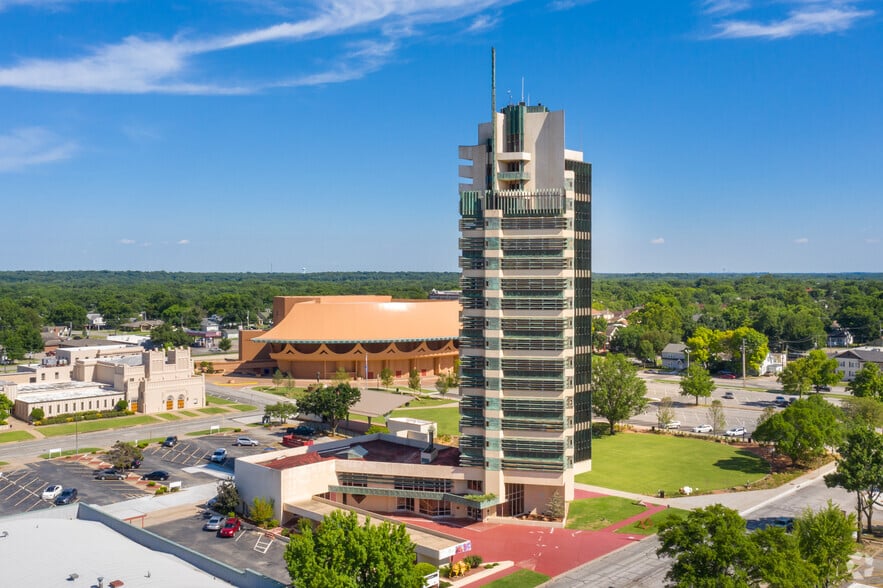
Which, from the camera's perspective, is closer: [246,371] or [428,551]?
[428,551]

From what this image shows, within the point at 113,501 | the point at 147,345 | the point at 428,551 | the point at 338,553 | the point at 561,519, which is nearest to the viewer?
the point at 338,553

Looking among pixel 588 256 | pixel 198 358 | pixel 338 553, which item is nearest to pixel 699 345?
pixel 588 256

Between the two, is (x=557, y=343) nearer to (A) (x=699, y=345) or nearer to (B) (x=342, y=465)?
(B) (x=342, y=465)

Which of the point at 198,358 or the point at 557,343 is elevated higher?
the point at 557,343

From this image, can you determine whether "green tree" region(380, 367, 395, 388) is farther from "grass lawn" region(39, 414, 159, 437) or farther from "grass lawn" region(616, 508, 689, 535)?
"grass lawn" region(616, 508, 689, 535)

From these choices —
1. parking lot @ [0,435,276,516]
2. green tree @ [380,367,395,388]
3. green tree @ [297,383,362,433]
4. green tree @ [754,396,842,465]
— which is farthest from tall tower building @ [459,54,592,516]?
green tree @ [380,367,395,388]

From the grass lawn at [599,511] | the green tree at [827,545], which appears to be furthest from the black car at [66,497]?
the green tree at [827,545]

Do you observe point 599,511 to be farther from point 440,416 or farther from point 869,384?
point 869,384
